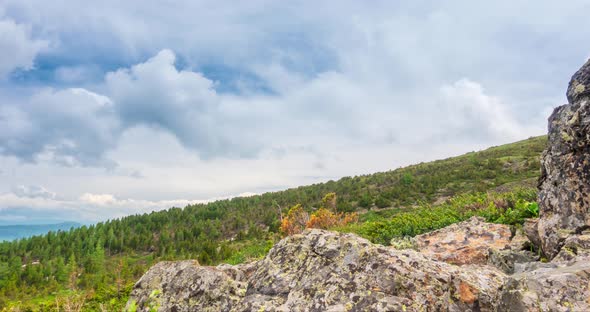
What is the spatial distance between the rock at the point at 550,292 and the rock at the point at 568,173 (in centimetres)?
296

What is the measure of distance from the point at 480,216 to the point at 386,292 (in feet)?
26.6

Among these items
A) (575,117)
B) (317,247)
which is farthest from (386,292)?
(575,117)

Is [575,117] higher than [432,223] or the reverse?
higher

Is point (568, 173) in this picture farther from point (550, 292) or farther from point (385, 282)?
point (385, 282)

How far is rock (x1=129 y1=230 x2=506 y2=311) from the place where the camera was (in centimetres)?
352

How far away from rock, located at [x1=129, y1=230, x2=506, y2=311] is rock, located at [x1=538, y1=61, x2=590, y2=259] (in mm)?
2263

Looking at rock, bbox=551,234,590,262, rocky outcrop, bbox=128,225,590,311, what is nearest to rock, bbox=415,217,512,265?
rocky outcrop, bbox=128,225,590,311

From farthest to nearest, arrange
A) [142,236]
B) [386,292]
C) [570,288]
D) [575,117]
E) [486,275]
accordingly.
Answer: [142,236] → [575,117] → [486,275] → [386,292] → [570,288]

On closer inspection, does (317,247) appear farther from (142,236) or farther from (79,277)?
(142,236)

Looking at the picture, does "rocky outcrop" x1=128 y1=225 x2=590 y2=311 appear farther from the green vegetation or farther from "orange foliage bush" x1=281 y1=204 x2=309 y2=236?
"orange foliage bush" x1=281 y1=204 x2=309 y2=236

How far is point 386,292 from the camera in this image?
3547mm

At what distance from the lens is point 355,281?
12.4 ft

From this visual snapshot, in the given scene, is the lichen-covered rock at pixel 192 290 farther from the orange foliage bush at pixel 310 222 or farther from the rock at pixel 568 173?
the orange foliage bush at pixel 310 222

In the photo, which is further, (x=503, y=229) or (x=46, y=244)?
(x=46, y=244)
